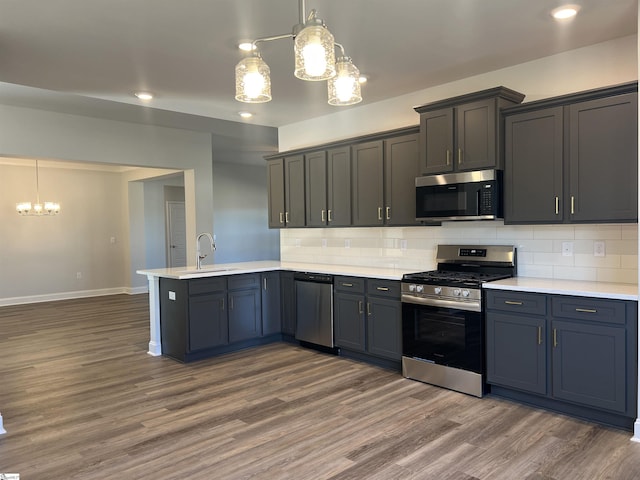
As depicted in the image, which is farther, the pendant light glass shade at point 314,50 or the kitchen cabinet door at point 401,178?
the kitchen cabinet door at point 401,178

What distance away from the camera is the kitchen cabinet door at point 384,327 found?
4.16 metres

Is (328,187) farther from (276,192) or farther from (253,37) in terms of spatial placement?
(253,37)

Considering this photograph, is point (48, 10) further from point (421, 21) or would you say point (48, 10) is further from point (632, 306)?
point (632, 306)

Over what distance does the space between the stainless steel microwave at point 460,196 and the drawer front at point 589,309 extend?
0.85m

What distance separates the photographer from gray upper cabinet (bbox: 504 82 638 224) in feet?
10.2

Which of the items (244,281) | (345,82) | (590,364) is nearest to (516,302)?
(590,364)

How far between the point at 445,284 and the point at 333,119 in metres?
2.67

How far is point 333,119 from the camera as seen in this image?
557 cm

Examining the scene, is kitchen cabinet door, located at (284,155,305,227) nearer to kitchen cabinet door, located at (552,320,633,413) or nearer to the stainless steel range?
the stainless steel range

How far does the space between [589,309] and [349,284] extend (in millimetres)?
2098

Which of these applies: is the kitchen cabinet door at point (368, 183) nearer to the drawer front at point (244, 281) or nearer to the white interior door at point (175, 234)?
the drawer front at point (244, 281)

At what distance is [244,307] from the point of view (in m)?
5.01

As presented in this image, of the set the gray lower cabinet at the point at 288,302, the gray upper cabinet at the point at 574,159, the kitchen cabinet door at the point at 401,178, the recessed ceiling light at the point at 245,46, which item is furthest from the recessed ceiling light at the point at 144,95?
the gray upper cabinet at the point at 574,159

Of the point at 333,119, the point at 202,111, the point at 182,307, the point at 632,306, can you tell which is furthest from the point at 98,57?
the point at 632,306
